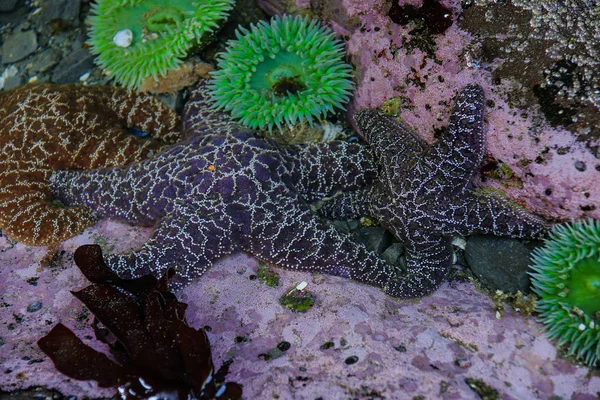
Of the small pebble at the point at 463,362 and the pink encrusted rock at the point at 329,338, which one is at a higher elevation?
the small pebble at the point at 463,362

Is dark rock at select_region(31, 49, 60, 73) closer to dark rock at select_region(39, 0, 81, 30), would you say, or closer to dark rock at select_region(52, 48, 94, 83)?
dark rock at select_region(52, 48, 94, 83)

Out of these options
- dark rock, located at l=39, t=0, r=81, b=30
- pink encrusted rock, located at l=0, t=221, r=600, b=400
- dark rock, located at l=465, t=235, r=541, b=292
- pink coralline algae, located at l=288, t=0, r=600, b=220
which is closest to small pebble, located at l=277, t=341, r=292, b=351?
pink encrusted rock, located at l=0, t=221, r=600, b=400

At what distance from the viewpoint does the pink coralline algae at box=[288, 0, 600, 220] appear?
411 cm

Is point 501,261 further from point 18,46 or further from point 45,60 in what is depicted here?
point 18,46

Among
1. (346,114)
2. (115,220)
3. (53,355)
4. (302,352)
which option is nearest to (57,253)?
(115,220)

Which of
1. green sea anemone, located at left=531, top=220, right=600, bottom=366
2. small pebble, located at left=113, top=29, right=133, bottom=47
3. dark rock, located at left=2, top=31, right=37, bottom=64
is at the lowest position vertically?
dark rock, located at left=2, top=31, right=37, bottom=64

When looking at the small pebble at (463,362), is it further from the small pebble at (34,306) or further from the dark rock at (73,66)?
the dark rock at (73,66)

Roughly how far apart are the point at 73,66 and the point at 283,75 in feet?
12.5

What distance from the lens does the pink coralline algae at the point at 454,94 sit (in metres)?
4.11

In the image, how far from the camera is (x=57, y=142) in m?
5.66

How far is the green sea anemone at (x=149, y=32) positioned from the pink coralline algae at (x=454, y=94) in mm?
1584

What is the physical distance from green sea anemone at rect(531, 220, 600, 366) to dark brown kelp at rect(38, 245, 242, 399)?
8.78 feet

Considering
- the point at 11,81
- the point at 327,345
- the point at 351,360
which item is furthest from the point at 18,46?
the point at 351,360

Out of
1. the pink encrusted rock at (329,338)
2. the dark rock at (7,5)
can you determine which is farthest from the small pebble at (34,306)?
the dark rock at (7,5)
